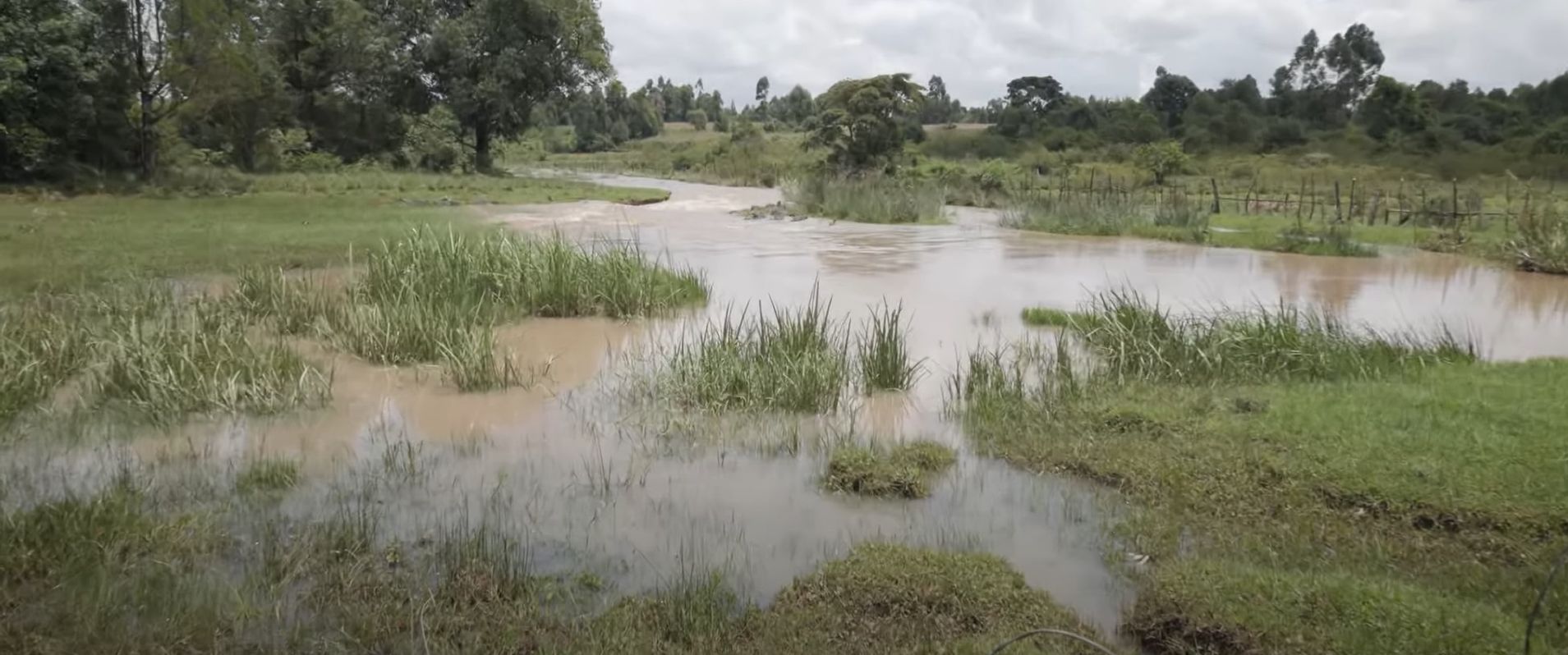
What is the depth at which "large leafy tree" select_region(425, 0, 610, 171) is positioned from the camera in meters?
37.9

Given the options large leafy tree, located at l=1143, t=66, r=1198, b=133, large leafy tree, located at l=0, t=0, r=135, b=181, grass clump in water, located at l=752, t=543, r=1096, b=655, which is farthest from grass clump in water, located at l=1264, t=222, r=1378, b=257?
large leafy tree, located at l=1143, t=66, r=1198, b=133

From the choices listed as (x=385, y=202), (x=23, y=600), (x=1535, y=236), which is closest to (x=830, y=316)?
(x=23, y=600)

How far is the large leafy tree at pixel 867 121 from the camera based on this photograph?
32781mm

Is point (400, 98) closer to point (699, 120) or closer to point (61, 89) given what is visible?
point (61, 89)

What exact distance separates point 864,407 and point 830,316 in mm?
3816

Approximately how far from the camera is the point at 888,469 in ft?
20.3

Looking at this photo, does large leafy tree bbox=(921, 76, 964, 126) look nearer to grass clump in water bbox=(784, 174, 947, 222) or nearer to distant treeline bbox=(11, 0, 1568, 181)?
distant treeline bbox=(11, 0, 1568, 181)

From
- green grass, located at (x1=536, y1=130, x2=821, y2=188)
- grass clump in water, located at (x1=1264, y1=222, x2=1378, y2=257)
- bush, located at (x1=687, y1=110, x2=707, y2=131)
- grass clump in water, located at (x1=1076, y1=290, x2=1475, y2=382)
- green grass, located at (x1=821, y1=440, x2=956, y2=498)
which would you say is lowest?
green grass, located at (x1=821, y1=440, x2=956, y2=498)

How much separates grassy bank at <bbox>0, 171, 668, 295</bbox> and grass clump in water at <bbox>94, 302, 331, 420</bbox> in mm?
3378

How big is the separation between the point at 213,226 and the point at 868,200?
14.4 meters

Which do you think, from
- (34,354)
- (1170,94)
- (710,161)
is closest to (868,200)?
(34,354)

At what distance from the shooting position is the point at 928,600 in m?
4.38

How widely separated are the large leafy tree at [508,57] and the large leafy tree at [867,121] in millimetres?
11065

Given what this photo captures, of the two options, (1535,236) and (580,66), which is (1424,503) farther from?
(580,66)
